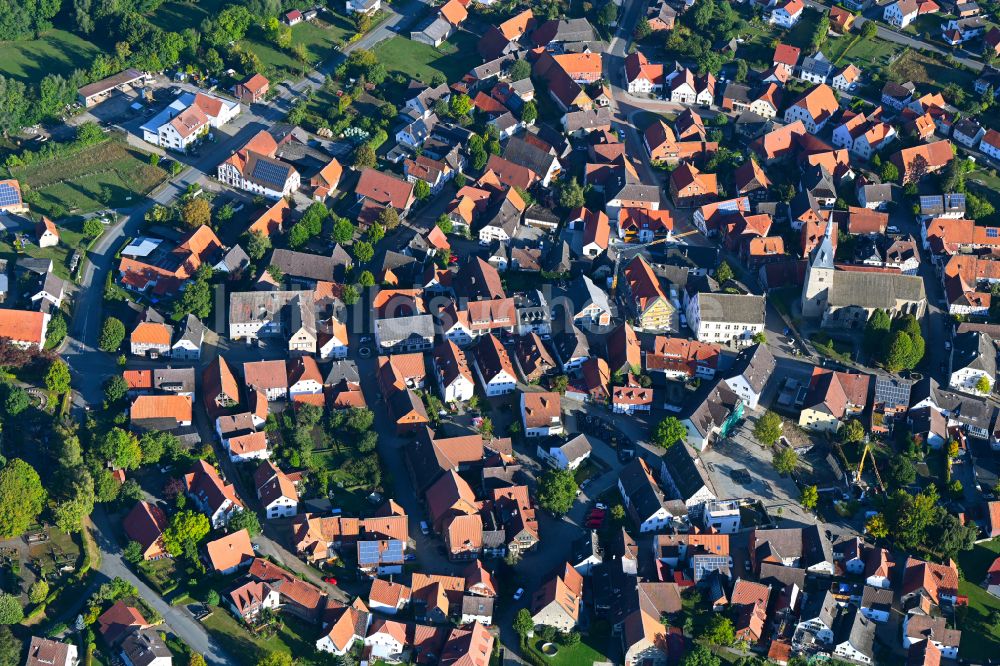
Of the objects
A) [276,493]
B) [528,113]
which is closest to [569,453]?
[276,493]

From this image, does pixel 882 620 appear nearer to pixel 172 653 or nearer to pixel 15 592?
pixel 172 653

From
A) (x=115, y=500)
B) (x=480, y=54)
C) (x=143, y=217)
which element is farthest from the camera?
(x=480, y=54)

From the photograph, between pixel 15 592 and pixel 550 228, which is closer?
pixel 15 592

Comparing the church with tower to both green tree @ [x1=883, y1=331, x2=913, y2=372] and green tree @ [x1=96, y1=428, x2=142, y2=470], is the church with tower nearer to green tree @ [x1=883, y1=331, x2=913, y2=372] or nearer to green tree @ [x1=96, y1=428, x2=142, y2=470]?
green tree @ [x1=883, y1=331, x2=913, y2=372]

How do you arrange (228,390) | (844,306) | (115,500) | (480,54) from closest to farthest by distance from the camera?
(115,500) < (228,390) < (844,306) < (480,54)

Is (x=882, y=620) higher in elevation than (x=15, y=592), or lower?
higher

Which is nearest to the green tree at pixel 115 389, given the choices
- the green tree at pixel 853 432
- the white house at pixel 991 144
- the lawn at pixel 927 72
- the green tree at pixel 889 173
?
the green tree at pixel 853 432

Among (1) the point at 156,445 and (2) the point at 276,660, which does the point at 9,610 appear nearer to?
(1) the point at 156,445

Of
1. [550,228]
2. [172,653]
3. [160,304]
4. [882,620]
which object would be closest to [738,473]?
[882,620]
